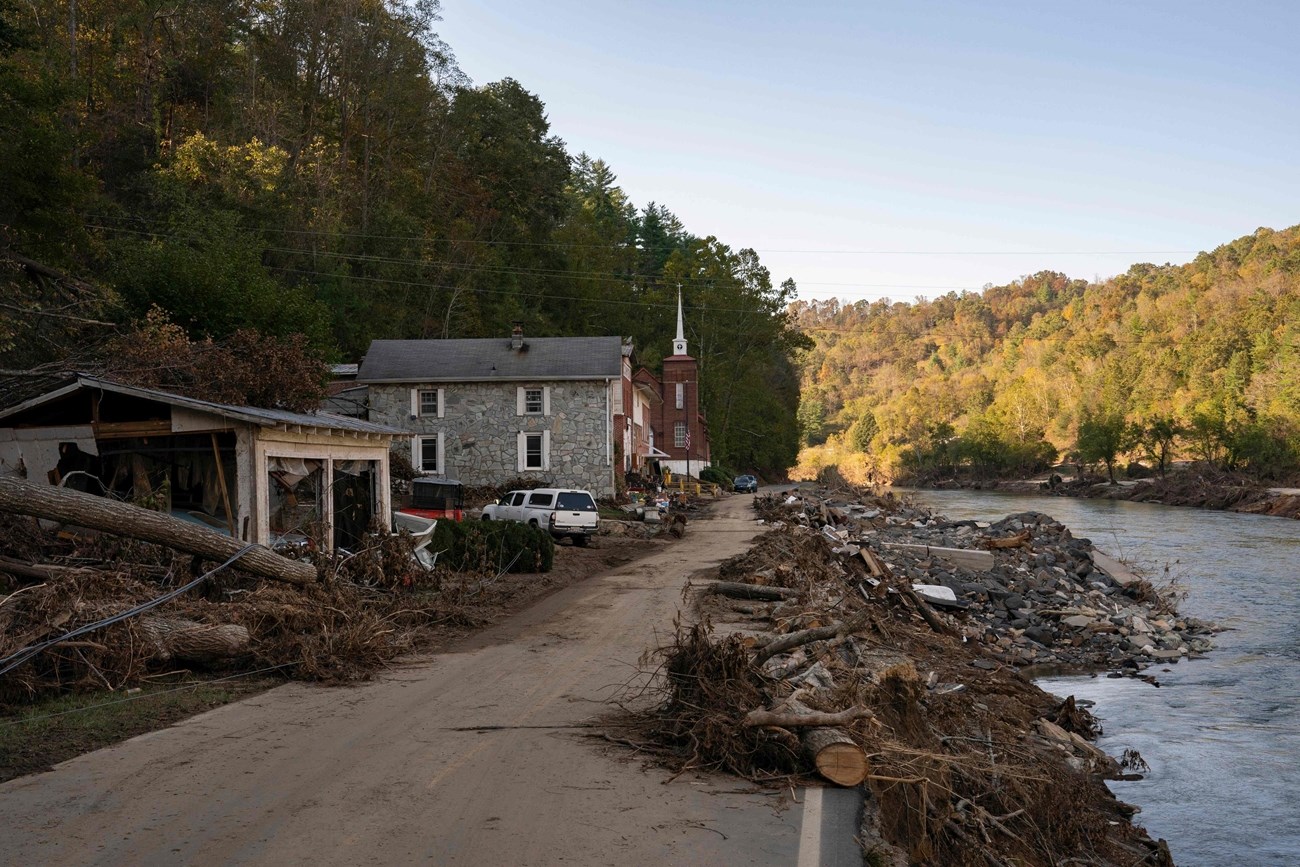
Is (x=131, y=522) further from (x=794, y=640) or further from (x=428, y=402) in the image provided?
(x=428, y=402)

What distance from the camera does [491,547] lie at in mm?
21750

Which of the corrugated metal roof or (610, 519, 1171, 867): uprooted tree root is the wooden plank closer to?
the corrugated metal roof

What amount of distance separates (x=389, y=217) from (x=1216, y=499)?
5301 centimetres

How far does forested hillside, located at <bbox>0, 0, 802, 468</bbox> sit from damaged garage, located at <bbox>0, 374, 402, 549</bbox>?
1810 mm

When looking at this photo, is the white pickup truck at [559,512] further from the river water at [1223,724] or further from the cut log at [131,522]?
the cut log at [131,522]

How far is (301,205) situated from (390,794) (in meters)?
45.2

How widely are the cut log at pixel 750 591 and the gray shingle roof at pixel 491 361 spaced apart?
71.6 ft

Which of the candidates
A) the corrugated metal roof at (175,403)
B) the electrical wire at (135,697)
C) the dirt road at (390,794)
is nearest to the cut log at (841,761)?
the dirt road at (390,794)

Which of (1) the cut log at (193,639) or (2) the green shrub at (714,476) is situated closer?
(1) the cut log at (193,639)

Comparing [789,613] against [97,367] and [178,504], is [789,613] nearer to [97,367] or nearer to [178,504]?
[178,504]

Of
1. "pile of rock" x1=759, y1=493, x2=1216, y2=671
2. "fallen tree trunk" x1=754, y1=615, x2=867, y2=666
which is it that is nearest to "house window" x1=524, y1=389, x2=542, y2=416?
"pile of rock" x1=759, y1=493, x2=1216, y2=671

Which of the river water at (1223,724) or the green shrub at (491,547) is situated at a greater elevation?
the green shrub at (491,547)

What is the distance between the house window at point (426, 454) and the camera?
1625 inches

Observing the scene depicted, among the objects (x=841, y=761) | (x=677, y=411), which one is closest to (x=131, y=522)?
(x=841, y=761)
